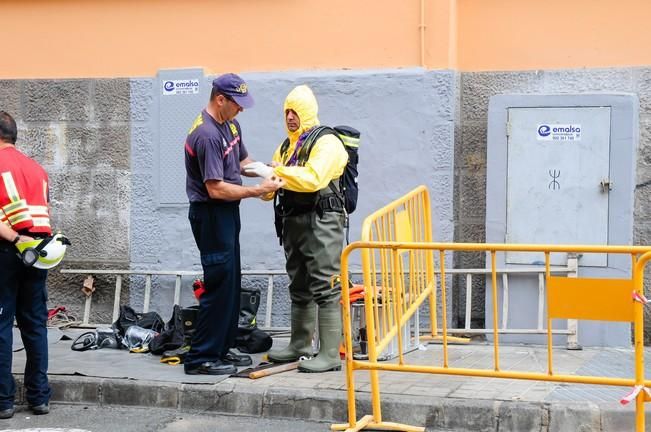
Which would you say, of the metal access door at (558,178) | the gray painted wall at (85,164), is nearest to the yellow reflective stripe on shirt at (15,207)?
the gray painted wall at (85,164)

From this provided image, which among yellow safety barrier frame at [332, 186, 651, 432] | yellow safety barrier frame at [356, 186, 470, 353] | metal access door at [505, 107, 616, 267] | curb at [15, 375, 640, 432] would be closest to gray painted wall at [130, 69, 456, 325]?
metal access door at [505, 107, 616, 267]

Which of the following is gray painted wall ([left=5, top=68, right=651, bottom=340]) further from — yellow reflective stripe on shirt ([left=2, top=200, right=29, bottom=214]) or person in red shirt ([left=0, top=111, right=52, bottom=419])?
yellow reflective stripe on shirt ([left=2, top=200, right=29, bottom=214])

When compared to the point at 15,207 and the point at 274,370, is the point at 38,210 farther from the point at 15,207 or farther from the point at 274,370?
the point at 274,370

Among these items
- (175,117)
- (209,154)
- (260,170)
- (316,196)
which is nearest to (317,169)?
(316,196)

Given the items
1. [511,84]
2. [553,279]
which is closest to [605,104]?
[511,84]

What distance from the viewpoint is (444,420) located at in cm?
601

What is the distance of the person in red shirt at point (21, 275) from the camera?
6289mm

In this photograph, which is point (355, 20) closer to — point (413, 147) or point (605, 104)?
point (413, 147)

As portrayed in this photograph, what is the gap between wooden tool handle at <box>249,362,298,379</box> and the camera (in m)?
6.79

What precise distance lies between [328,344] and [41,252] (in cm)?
207

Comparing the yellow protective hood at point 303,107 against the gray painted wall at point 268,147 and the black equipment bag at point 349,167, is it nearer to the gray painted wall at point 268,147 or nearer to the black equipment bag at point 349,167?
the black equipment bag at point 349,167

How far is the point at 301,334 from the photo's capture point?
7.38 meters

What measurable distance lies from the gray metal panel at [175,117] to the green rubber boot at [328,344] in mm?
2507

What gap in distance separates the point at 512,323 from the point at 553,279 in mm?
2769
